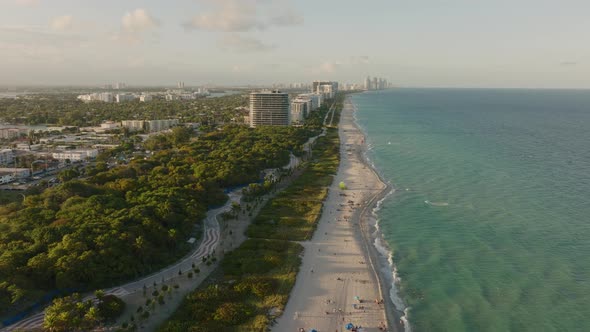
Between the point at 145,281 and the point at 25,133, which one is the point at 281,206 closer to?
the point at 145,281

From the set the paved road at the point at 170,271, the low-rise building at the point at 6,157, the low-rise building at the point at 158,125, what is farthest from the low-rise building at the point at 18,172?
the low-rise building at the point at 158,125

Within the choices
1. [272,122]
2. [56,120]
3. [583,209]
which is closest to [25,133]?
[56,120]

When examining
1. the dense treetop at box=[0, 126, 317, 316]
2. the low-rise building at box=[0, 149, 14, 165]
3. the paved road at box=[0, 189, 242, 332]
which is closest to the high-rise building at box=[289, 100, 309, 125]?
the low-rise building at box=[0, 149, 14, 165]

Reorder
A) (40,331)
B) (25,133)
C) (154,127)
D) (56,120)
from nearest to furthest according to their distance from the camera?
(40,331) < (25,133) < (154,127) < (56,120)

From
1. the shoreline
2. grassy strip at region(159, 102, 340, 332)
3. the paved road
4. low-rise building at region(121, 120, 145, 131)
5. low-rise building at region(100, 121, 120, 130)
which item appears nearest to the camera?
the paved road

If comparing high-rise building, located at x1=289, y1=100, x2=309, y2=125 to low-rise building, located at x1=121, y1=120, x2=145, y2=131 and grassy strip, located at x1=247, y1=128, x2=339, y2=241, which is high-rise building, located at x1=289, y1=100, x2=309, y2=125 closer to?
low-rise building, located at x1=121, y1=120, x2=145, y2=131

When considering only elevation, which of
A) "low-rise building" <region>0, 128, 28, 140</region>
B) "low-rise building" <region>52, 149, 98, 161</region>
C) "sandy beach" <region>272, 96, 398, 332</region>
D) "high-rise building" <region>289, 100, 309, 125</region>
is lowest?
"sandy beach" <region>272, 96, 398, 332</region>

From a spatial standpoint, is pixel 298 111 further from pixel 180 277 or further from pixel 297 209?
pixel 180 277
